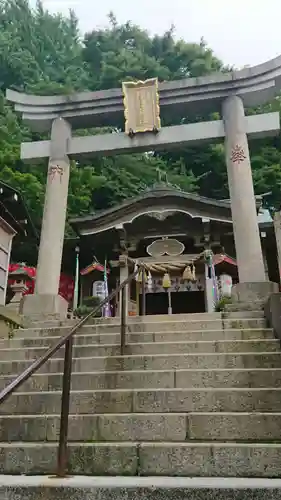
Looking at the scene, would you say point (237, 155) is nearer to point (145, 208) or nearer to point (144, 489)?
point (145, 208)

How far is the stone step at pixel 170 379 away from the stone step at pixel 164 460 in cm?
108

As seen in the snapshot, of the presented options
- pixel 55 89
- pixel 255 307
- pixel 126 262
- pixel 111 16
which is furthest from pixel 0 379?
pixel 111 16

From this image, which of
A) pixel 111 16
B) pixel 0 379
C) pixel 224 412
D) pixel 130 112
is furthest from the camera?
pixel 111 16

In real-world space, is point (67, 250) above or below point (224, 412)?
above

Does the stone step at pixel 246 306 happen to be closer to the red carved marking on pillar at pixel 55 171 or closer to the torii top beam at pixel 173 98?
the red carved marking on pillar at pixel 55 171

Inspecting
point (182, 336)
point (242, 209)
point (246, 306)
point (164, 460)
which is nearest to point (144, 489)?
point (164, 460)

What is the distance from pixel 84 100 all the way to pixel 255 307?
597 centimetres

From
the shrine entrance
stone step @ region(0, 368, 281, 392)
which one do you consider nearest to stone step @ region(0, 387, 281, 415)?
stone step @ region(0, 368, 281, 392)

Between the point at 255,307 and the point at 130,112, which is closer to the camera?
the point at 255,307

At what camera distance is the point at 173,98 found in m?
9.16

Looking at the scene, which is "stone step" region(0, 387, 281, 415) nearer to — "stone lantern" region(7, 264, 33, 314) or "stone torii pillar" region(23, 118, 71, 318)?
"stone torii pillar" region(23, 118, 71, 318)

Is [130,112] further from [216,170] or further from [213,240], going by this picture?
[216,170]

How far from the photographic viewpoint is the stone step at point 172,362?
4.32 meters

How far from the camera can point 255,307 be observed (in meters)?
6.61
